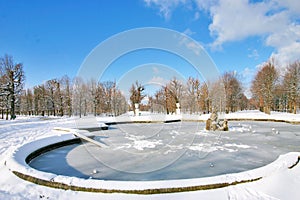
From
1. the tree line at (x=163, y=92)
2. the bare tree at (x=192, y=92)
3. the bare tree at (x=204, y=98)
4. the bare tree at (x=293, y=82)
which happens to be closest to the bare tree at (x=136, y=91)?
the tree line at (x=163, y=92)

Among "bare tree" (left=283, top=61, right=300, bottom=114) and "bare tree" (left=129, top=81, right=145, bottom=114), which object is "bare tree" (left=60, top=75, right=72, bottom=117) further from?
"bare tree" (left=283, top=61, right=300, bottom=114)

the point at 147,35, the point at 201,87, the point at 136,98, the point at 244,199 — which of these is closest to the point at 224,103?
the point at 201,87

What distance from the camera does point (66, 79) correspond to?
42.1m

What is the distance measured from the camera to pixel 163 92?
38.2m

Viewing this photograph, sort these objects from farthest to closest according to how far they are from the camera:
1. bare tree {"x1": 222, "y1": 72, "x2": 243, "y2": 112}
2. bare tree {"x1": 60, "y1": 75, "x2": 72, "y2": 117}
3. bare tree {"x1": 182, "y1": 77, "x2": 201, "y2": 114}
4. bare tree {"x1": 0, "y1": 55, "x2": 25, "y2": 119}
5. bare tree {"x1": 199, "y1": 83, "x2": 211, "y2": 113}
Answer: bare tree {"x1": 60, "y1": 75, "x2": 72, "y2": 117} < bare tree {"x1": 222, "y1": 72, "x2": 243, "y2": 112} < bare tree {"x1": 182, "y1": 77, "x2": 201, "y2": 114} < bare tree {"x1": 199, "y1": 83, "x2": 211, "y2": 113} < bare tree {"x1": 0, "y1": 55, "x2": 25, "y2": 119}

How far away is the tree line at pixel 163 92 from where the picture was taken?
27.3 meters

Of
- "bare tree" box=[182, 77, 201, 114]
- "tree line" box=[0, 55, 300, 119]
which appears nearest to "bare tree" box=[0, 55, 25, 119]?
"tree line" box=[0, 55, 300, 119]

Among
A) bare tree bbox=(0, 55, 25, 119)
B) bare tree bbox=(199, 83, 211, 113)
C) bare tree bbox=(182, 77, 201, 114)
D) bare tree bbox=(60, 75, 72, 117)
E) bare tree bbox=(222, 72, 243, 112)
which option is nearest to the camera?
bare tree bbox=(0, 55, 25, 119)

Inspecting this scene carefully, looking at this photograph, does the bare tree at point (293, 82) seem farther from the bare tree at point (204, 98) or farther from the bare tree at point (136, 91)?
the bare tree at point (136, 91)

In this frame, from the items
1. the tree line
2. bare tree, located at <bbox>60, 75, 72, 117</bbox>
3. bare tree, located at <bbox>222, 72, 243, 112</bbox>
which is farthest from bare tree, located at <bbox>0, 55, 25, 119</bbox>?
bare tree, located at <bbox>222, 72, 243, 112</bbox>

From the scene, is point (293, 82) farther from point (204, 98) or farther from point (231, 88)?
point (204, 98)

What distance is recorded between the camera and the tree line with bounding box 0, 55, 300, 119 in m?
27.3

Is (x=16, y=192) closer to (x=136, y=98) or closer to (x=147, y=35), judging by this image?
(x=147, y=35)

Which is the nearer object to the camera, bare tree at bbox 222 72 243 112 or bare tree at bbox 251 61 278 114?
bare tree at bbox 251 61 278 114
